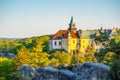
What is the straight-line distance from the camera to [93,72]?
62.5 ft

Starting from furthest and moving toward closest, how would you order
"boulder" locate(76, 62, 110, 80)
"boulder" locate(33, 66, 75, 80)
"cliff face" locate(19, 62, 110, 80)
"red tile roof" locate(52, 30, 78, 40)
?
"red tile roof" locate(52, 30, 78, 40)
"boulder" locate(33, 66, 75, 80)
"cliff face" locate(19, 62, 110, 80)
"boulder" locate(76, 62, 110, 80)

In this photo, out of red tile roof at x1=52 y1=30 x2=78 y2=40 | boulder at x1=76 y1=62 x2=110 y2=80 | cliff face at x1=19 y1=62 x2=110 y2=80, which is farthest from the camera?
red tile roof at x1=52 y1=30 x2=78 y2=40

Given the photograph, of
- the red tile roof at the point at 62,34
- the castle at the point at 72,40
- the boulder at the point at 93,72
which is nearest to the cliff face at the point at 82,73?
the boulder at the point at 93,72

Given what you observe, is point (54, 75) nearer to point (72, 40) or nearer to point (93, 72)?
point (93, 72)

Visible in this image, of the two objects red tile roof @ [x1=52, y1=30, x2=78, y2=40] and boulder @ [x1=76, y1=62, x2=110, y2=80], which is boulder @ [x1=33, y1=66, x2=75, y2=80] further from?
red tile roof @ [x1=52, y1=30, x2=78, y2=40]

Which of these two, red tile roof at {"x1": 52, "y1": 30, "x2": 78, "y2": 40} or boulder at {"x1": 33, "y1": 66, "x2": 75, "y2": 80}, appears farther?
red tile roof at {"x1": 52, "y1": 30, "x2": 78, "y2": 40}

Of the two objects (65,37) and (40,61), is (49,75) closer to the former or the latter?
(40,61)

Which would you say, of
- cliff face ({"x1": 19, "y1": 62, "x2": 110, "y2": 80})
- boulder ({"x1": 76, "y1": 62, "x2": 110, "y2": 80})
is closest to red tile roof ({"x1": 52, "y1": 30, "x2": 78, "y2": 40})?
cliff face ({"x1": 19, "y1": 62, "x2": 110, "y2": 80})

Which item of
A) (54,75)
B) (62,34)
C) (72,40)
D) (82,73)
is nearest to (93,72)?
(82,73)

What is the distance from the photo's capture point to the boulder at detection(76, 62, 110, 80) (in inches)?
730

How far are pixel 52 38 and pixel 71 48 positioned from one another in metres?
5.13

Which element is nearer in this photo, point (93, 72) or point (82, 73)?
point (93, 72)

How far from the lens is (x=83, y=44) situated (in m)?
87.1

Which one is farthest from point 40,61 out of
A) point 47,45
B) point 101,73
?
point 47,45
